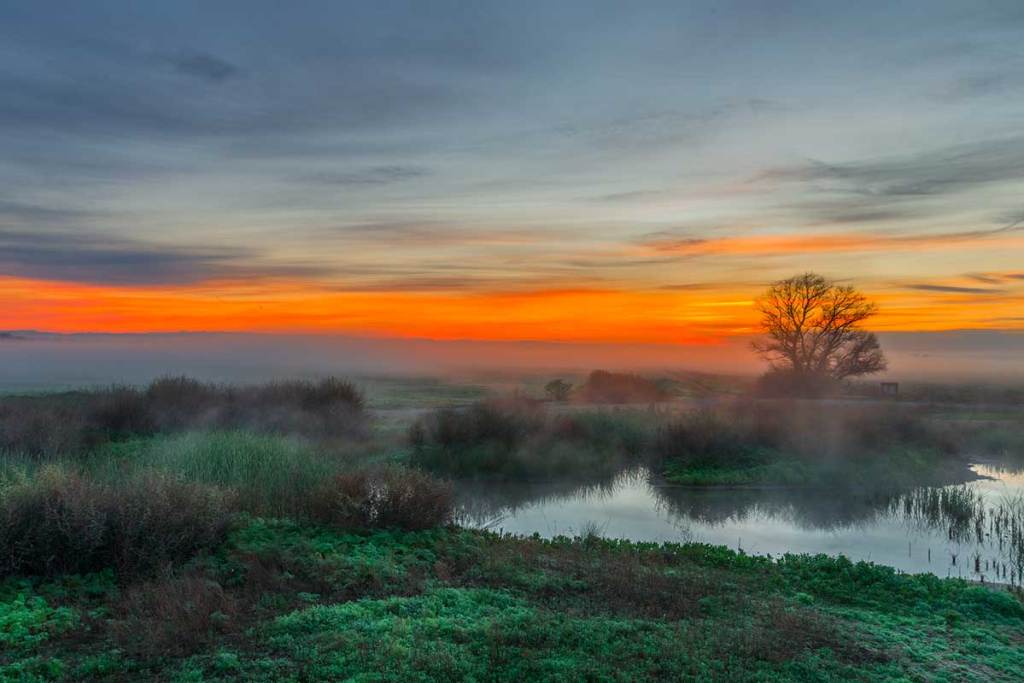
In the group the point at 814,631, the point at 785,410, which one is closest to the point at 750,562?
the point at 814,631

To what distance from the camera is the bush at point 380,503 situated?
486 inches

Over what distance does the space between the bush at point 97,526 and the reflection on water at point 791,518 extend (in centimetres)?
689

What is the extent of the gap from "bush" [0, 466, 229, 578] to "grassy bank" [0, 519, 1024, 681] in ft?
1.19

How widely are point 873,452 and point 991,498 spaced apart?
505 centimetres

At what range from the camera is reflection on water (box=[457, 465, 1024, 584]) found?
14.8 metres

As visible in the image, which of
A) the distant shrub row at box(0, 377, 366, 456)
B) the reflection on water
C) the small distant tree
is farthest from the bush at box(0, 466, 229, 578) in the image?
the small distant tree

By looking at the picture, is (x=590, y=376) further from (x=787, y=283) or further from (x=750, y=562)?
(x=750, y=562)

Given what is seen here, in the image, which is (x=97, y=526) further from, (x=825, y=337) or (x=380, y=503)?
(x=825, y=337)

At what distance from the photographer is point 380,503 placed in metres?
12.5

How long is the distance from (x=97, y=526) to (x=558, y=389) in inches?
1418

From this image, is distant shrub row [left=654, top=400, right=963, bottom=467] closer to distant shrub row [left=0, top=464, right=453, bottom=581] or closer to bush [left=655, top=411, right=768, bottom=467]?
bush [left=655, top=411, right=768, bottom=467]

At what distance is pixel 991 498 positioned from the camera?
2005cm

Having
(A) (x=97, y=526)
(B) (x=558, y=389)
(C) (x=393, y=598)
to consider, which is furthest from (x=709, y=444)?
(B) (x=558, y=389)

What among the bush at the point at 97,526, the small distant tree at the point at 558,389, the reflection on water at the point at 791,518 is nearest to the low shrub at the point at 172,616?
the bush at the point at 97,526
